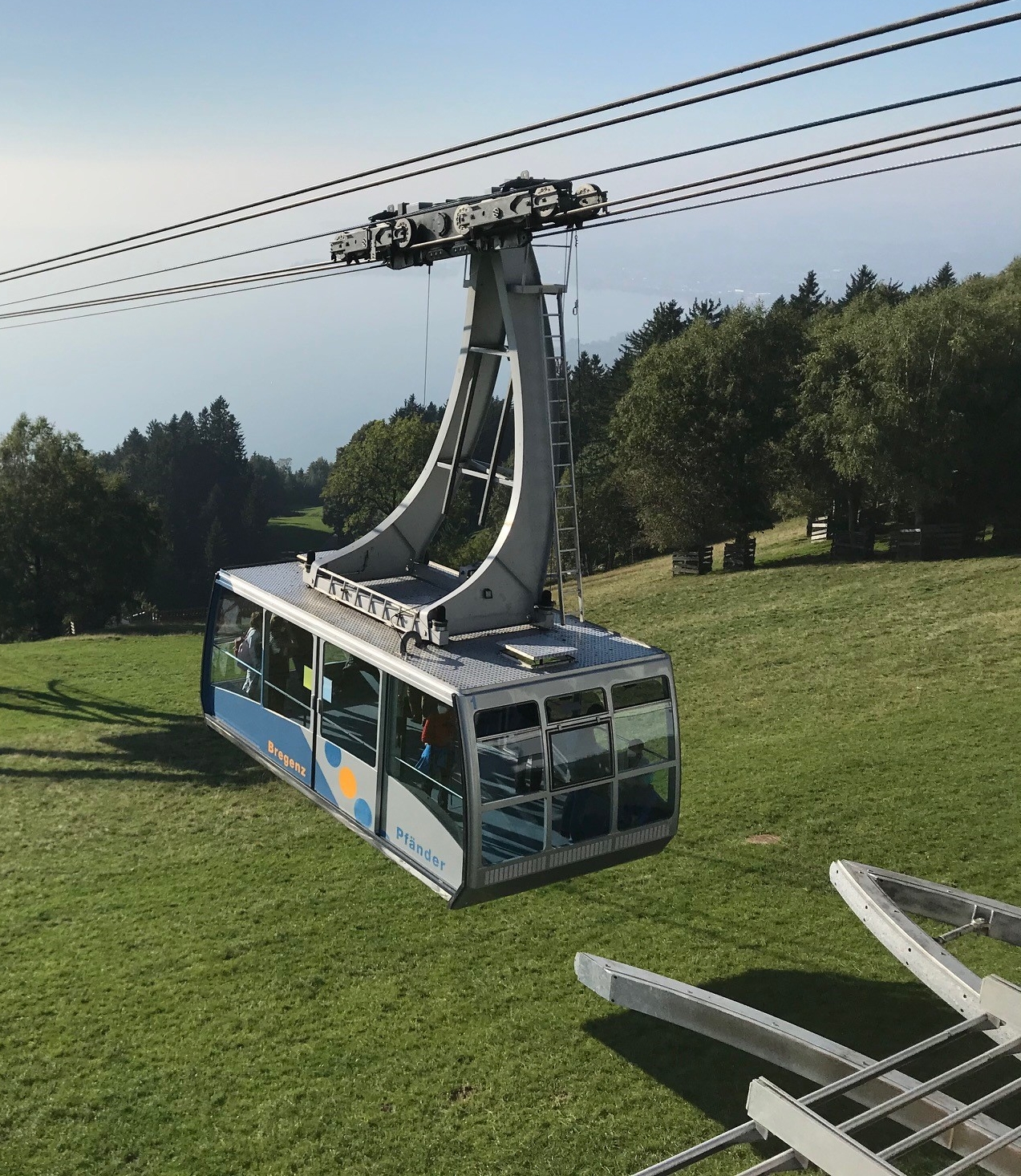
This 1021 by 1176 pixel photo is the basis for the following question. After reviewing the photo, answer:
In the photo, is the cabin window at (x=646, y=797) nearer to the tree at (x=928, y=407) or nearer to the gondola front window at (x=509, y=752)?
the gondola front window at (x=509, y=752)

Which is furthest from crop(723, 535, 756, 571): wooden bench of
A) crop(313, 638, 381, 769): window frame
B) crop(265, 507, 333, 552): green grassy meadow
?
crop(265, 507, 333, 552): green grassy meadow

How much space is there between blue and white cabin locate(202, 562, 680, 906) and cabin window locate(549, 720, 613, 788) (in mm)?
13

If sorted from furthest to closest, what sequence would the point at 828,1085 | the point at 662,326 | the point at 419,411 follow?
the point at 419,411
the point at 662,326
the point at 828,1085

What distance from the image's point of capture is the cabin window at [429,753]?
10.3 metres

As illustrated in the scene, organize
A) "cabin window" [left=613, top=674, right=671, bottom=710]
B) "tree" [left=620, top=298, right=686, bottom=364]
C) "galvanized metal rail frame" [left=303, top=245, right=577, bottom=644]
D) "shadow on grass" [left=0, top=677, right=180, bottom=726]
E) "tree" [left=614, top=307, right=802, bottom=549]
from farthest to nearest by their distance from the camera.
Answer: "tree" [left=620, top=298, right=686, bottom=364] → "tree" [left=614, top=307, right=802, bottom=549] → "shadow on grass" [left=0, top=677, right=180, bottom=726] → "galvanized metal rail frame" [left=303, top=245, right=577, bottom=644] → "cabin window" [left=613, top=674, right=671, bottom=710]

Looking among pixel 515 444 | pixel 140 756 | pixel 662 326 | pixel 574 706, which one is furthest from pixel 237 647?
pixel 662 326

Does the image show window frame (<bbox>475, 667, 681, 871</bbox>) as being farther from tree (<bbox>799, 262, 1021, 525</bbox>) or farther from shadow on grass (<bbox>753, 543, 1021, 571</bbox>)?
tree (<bbox>799, 262, 1021, 525</bbox>)

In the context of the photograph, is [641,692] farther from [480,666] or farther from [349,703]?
[349,703]

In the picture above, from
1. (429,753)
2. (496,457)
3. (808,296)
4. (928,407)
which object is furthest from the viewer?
(808,296)

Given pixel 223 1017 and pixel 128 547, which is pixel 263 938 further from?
pixel 128 547

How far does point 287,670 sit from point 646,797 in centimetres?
489

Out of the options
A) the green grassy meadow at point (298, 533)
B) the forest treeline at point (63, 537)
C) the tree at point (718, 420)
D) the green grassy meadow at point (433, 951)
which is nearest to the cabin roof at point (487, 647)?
the green grassy meadow at point (433, 951)

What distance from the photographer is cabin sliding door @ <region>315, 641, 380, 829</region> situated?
38.3 ft

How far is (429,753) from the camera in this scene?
35.3 feet
